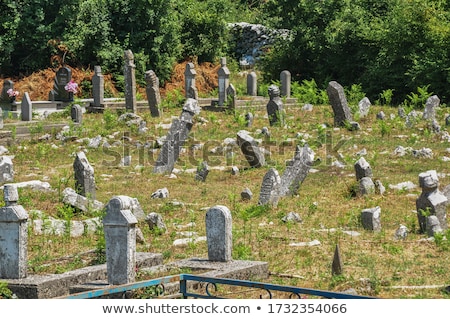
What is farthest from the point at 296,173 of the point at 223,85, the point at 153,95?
the point at 223,85

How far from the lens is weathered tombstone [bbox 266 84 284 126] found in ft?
87.4

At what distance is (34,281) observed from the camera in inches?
488

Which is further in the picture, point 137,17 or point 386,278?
point 137,17

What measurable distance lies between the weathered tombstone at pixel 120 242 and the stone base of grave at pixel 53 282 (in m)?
0.55

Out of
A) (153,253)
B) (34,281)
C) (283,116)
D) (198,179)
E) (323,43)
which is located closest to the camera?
(34,281)

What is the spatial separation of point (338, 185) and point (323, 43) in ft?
61.2

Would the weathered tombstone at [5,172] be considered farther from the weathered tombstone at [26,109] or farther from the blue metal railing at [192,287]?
the blue metal railing at [192,287]

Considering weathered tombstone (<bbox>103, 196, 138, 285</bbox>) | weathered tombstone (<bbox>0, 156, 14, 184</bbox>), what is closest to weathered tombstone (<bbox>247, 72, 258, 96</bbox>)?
weathered tombstone (<bbox>0, 156, 14, 184</bbox>)

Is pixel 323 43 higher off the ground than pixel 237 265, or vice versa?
pixel 323 43

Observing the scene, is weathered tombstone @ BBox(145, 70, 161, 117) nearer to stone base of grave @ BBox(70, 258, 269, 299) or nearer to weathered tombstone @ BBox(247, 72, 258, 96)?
weathered tombstone @ BBox(247, 72, 258, 96)

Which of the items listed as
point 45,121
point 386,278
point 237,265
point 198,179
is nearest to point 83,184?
point 198,179

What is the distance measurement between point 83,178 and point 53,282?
255 inches

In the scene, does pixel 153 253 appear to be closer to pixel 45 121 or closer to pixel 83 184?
pixel 83 184

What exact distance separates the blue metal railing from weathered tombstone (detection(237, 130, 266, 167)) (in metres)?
9.55
